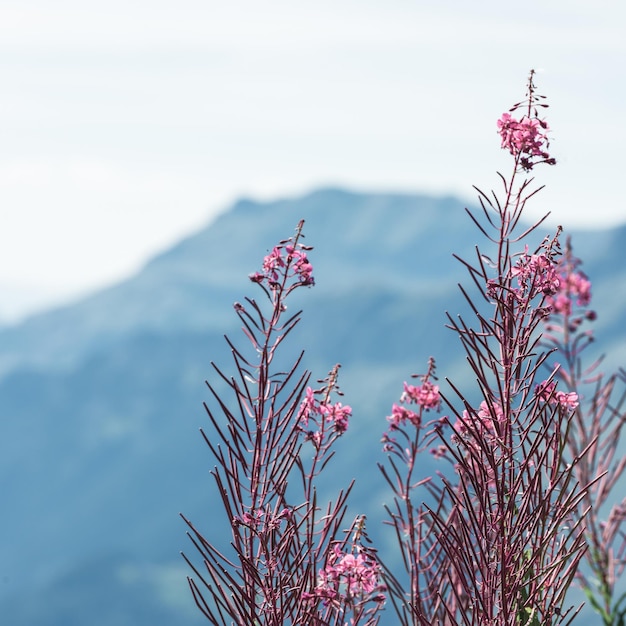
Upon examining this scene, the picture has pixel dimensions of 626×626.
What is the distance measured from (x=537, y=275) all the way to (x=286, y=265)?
53 cm

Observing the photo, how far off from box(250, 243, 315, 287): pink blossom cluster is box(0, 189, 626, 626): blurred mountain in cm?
8111

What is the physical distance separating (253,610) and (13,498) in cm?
10732

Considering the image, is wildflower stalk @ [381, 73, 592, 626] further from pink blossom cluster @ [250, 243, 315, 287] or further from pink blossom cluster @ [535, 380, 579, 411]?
pink blossom cluster @ [250, 243, 315, 287]

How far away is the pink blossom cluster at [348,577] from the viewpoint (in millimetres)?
2127

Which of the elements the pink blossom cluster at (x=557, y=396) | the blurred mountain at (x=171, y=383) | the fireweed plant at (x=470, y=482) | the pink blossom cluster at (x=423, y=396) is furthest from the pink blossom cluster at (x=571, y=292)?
the blurred mountain at (x=171, y=383)

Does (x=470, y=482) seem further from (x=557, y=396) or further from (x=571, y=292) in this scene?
(x=571, y=292)

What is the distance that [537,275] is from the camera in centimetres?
203

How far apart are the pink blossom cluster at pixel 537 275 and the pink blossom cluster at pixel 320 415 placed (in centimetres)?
52

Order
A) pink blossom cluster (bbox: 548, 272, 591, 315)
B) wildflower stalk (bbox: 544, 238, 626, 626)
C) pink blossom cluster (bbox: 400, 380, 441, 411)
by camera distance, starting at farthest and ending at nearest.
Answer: pink blossom cluster (bbox: 548, 272, 591, 315) < wildflower stalk (bbox: 544, 238, 626, 626) < pink blossom cluster (bbox: 400, 380, 441, 411)

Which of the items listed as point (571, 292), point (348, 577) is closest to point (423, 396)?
point (348, 577)

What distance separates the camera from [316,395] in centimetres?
237

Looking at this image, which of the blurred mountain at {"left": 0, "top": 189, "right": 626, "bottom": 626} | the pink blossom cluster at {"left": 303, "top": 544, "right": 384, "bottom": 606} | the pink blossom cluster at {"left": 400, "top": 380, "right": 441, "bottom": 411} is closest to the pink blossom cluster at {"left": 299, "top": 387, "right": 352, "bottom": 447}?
the pink blossom cluster at {"left": 303, "top": 544, "right": 384, "bottom": 606}

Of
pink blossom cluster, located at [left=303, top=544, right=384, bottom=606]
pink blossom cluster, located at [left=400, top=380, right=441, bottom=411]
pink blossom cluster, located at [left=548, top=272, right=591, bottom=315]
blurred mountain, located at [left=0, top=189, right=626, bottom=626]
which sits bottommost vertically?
pink blossom cluster, located at [left=303, top=544, right=384, bottom=606]

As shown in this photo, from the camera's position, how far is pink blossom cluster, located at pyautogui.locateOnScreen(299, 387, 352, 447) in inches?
90.4
